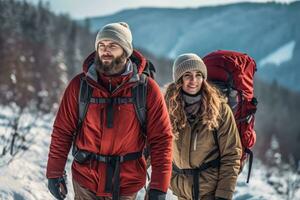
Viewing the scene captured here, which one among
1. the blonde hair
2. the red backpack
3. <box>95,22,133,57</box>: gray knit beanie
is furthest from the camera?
the red backpack

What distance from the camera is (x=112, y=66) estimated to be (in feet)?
10.7

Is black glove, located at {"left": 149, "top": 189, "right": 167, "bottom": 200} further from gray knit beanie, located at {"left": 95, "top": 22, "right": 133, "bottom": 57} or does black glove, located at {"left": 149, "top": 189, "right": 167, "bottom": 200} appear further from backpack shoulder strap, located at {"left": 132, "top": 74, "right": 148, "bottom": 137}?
gray knit beanie, located at {"left": 95, "top": 22, "right": 133, "bottom": 57}

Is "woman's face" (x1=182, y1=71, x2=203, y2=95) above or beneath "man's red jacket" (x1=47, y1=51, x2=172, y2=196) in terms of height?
above

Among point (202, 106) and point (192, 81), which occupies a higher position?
point (192, 81)

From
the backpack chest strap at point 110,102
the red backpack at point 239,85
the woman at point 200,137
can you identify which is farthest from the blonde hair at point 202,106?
the backpack chest strap at point 110,102

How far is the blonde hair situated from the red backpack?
369mm

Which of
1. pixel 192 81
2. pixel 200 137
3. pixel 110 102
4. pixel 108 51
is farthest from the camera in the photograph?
pixel 192 81

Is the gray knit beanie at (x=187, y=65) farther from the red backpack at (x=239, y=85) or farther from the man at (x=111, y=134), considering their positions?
the man at (x=111, y=134)

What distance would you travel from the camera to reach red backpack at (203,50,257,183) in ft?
14.8

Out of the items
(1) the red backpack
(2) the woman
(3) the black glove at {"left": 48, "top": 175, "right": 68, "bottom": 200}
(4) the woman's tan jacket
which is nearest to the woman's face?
(2) the woman

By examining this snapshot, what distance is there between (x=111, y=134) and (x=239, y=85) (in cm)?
173

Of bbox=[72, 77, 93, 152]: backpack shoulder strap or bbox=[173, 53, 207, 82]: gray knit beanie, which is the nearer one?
bbox=[72, 77, 93, 152]: backpack shoulder strap

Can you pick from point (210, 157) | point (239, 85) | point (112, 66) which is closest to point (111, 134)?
point (112, 66)

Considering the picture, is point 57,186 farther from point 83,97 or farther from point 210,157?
point 210,157
